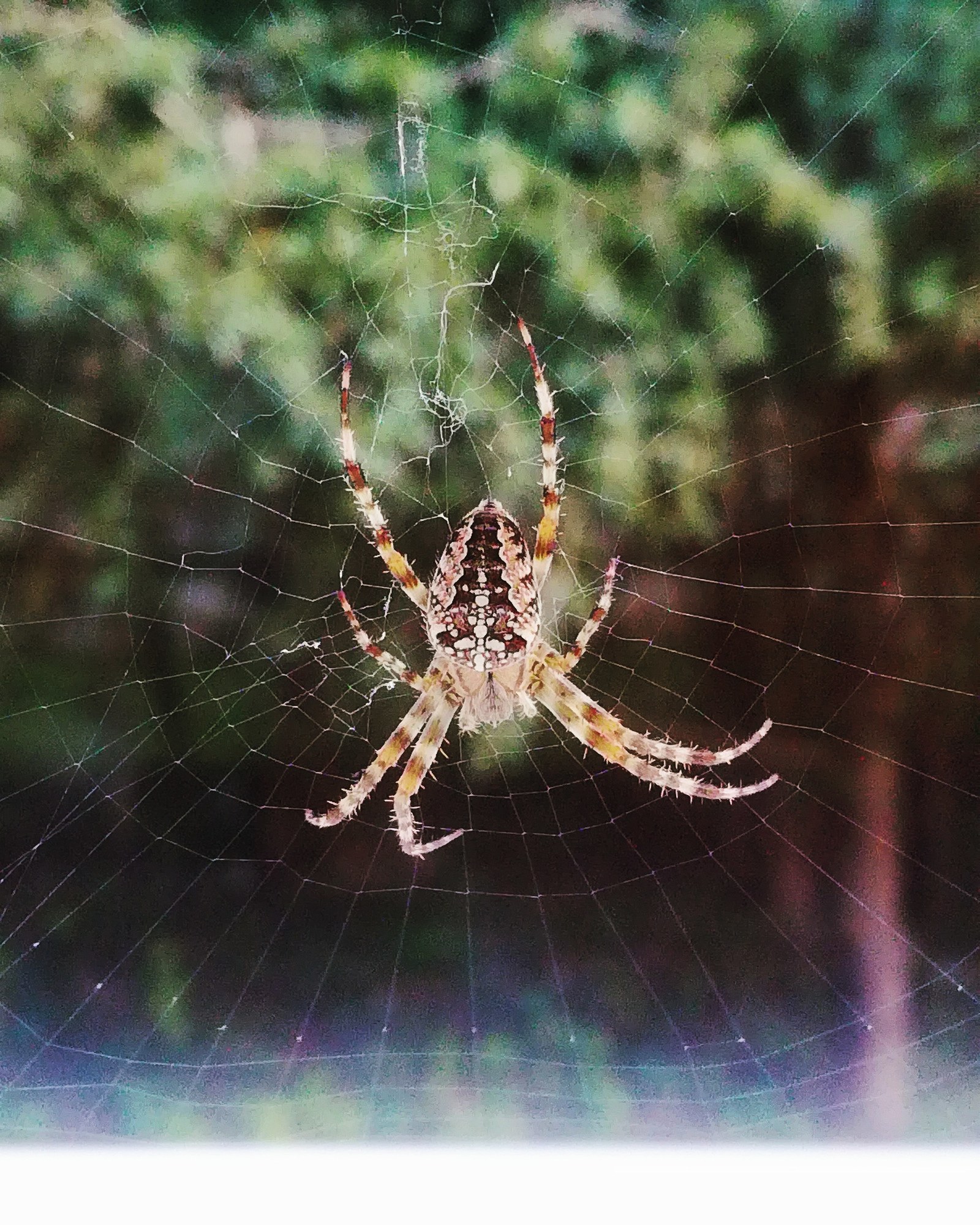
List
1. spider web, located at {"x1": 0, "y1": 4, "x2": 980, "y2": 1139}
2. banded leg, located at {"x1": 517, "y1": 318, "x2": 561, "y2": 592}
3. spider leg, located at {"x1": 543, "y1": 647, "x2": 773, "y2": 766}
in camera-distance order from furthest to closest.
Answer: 1. spider web, located at {"x1": 0, "y1": 4, "x2": 980, "y2": 1139}
2. spider leg, located at {"x1": 543, "y1": 647, "x2": 773, "y2": 766}
3. banded leg, located at {"x1": 517, "y1": 318, "x2": 561, "y2": 592}

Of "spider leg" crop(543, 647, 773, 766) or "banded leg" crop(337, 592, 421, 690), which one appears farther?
"spider leg" crop(543, 647, 773, 766)

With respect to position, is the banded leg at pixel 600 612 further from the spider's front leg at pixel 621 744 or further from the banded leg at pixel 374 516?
the banded leg at pixel 374 516

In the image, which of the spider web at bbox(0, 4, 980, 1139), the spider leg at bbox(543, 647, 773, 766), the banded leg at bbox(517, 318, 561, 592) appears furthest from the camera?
the spider web at bbox(0, 4, 980, 1139)

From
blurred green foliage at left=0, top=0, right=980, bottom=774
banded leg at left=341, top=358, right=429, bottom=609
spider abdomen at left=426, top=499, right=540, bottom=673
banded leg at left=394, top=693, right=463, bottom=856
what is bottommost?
banded leg at left=394, top=693, right=463, bottom=856

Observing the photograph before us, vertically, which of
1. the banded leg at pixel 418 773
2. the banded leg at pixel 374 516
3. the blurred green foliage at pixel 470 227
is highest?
the blurred green foliage at pixel 470 227

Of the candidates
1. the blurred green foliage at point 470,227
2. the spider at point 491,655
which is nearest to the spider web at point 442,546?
the blurred green foliage at point 470,227

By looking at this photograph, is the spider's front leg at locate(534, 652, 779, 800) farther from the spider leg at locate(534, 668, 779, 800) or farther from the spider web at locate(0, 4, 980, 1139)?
the spider web at locate(0, 4, 980, 1139)

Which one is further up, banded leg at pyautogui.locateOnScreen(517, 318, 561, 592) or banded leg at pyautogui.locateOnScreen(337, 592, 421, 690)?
banded leg at pyautogui.locateOnScreen(517, 318, 561, 592)

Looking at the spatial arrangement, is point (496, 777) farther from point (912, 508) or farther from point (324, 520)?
point (912, 508)


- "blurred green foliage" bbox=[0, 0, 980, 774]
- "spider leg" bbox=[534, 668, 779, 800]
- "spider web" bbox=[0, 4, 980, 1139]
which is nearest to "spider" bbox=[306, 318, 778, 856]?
"spider leg" bbox=[534, 668, 779, 800]
